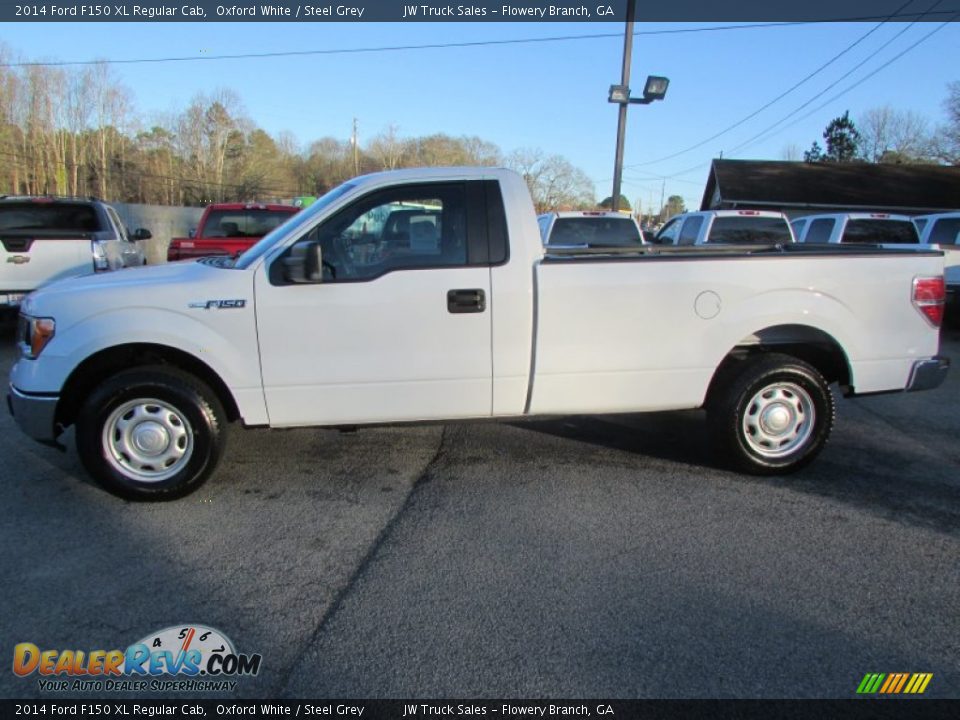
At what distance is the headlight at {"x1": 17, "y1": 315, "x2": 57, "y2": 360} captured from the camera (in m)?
3.86

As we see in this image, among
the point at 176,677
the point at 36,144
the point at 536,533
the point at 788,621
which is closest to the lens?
the point at 176,677

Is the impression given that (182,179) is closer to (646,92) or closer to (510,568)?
(646,92)

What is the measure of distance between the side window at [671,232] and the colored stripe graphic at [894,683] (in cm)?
1150

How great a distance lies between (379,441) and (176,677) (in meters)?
2.85

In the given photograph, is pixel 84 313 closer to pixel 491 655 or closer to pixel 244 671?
Answer: pixel 244 671

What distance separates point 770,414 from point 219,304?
3.69 meters

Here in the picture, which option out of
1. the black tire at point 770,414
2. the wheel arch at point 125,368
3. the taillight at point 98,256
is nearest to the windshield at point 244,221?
the taillight at point 98,256

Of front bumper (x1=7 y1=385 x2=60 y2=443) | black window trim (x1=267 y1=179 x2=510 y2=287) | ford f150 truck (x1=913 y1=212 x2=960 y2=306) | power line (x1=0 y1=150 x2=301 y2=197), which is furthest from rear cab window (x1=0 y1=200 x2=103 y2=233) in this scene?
power line (x1=0 y1=150 x2=301 y2=197)

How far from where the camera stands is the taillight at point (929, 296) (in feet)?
14.5

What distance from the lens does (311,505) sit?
403 cm

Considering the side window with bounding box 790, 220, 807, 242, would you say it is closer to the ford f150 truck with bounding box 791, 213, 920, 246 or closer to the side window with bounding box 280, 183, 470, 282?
the ford f150 truck with bounding box 791, 213, 920, 246

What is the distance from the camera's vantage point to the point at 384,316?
399 cm

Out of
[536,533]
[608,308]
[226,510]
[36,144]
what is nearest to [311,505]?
[226,510]

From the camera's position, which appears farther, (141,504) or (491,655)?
(141,504)
